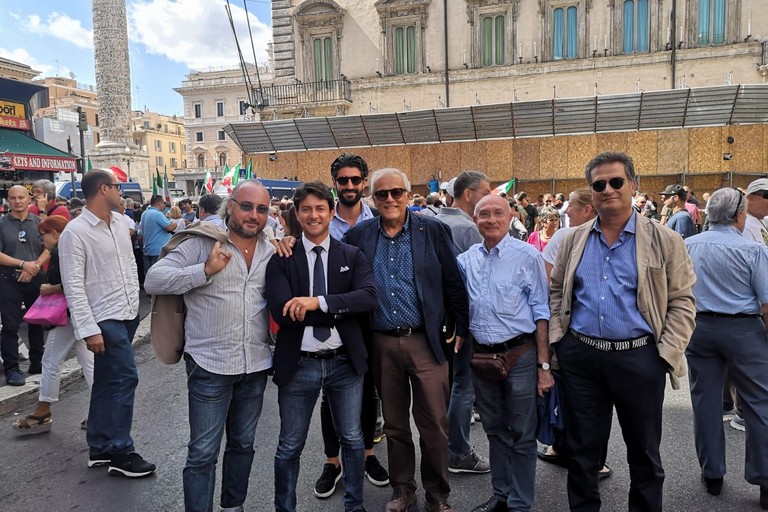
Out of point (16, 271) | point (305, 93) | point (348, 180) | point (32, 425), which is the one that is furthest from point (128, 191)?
point (348, 180)

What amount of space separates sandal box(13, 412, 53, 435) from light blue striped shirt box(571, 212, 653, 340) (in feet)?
15.5

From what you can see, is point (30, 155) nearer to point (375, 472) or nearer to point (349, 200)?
point (349, 200)

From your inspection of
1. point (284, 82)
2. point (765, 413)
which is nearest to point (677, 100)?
point (284, 82)

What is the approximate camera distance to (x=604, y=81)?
974 inches

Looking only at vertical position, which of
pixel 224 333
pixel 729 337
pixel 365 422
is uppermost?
pixel 224 333

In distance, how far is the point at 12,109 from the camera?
770 inches

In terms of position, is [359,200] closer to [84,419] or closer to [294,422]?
[294,422]

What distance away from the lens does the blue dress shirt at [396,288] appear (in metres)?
3.40

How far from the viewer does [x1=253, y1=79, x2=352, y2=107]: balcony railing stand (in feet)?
90.3

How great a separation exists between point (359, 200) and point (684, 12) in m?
25.5

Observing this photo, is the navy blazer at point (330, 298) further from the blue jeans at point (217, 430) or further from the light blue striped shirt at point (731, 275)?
the light blue striped shirt at point (731, 275)

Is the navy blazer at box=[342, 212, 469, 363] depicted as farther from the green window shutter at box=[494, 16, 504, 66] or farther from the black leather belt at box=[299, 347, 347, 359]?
the green window shutter at box=[494, 16, 504, 66]

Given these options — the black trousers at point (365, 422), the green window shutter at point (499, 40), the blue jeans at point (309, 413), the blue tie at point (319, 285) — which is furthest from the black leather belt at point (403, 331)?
the green window shutter at point (499, 40)

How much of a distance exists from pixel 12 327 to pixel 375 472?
15.9 feet
